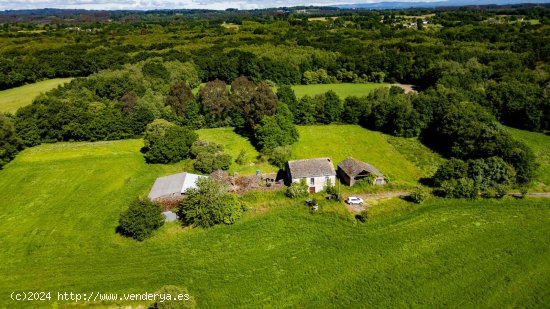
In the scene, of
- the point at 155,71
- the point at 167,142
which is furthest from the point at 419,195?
the point at 155,71

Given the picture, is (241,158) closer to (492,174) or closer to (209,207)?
(209,207)

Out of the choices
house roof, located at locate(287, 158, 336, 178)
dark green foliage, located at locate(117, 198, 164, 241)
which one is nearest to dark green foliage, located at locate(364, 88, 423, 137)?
house roof, located at locate(287, 158, 336, 178)

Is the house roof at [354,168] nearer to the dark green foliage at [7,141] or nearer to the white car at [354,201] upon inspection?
the white car at [354,201]

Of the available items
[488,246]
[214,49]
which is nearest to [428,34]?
[214,49]

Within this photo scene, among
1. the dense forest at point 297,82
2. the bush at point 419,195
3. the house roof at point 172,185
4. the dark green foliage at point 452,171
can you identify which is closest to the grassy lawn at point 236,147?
the dense forest at point 297,82

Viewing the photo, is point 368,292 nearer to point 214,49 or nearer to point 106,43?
point 214,49

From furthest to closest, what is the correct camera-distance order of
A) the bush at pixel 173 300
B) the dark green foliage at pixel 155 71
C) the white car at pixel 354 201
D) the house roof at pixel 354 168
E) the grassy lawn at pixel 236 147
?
the dark green foliage at pixel 155 71 → the grassy lawn at pixel 236 147 → the house roof at pixel 354 168 → the white car at pixel 354 201 → the bush at pixel 173 300

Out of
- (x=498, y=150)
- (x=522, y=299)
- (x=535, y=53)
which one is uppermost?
(x=535, y=53)
